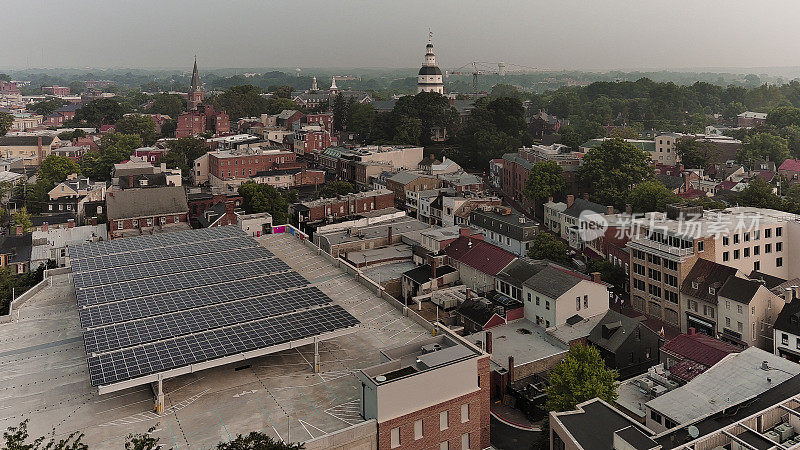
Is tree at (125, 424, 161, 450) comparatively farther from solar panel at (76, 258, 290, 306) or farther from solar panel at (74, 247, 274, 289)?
solar panel at (74, 247, 274, 289)

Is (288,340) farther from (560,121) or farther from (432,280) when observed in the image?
(560,121)

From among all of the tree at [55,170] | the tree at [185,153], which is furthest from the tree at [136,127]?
the tree at [55,170]

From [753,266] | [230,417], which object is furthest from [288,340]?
[753,266]

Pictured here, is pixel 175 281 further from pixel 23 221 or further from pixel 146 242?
pixel 23 221

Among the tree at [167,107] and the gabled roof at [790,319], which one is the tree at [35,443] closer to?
the gabled roof at [790,319]

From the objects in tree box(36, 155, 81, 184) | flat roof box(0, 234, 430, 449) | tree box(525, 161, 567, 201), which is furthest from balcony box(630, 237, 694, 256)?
tree box(36, 155, 81, 184)
